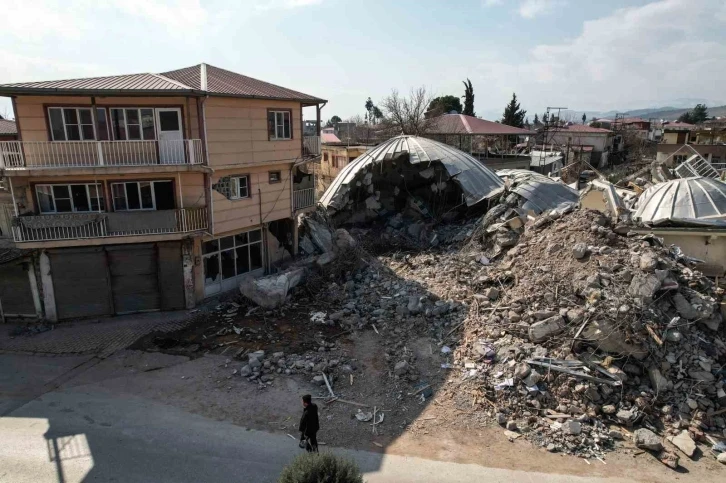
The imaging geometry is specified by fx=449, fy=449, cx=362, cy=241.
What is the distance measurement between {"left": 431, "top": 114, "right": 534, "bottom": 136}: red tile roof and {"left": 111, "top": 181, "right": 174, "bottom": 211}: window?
32104 millimetres

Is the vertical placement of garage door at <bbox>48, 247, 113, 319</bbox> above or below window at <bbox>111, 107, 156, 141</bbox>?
below

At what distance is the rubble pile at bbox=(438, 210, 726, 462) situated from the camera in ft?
37.8

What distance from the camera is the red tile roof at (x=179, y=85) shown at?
1541 centimetres

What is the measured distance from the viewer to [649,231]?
55.1 ft

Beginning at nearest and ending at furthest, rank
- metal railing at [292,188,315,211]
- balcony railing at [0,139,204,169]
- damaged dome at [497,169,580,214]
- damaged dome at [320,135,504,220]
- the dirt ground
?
1. the dirt ground
2. balcony railing at [0,139,204,169]
3. damaged dome at [497,169,580,214]
4. metal railing at [292,188,315,211]
5. damaged dome at [320,135,504,220]

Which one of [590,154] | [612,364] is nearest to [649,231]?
[612,364]

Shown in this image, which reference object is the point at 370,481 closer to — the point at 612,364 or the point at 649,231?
the point at 612,364

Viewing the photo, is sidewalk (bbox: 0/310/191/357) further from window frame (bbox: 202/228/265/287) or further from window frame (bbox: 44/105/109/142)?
window frame (bbox: 44/105/109/142)

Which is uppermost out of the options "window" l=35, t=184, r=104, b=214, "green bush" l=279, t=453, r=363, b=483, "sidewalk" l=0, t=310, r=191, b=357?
"window" l=35, t=184, r=104, b=214

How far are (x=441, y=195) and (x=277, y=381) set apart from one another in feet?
57.9

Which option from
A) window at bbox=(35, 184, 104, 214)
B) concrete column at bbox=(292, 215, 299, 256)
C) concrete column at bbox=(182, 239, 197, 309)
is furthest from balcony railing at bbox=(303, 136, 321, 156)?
window at bbox=(35, 184, 104, 214)

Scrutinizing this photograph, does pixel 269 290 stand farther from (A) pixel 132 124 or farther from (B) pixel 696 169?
(B) pixel 696 169

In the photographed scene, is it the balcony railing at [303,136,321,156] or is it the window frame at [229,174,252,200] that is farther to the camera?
the balcony railing at [303,136,321,156]

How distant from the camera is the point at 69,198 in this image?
17.6 metres
